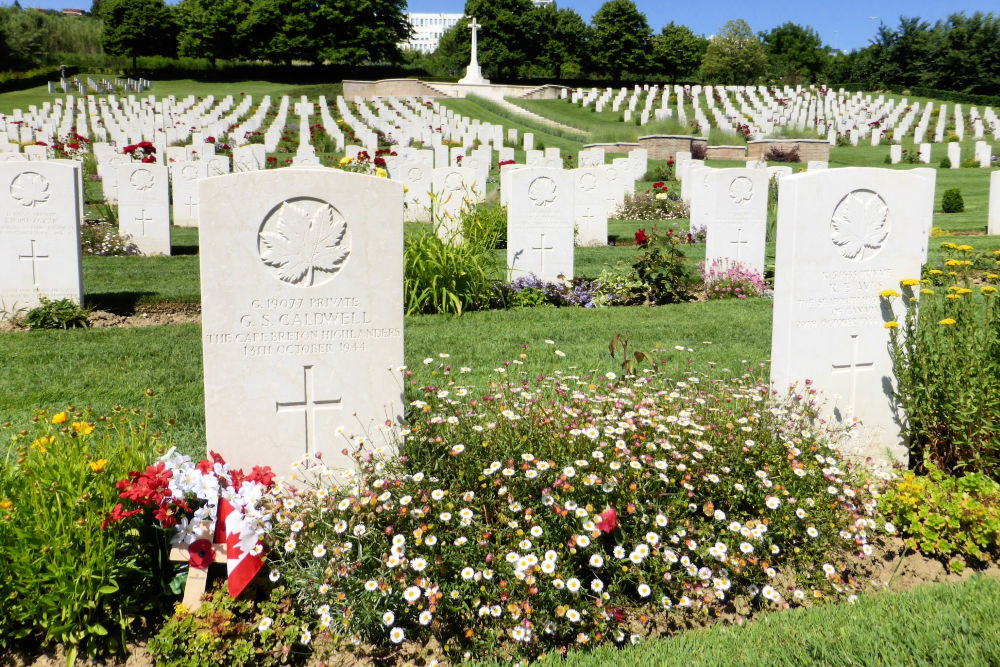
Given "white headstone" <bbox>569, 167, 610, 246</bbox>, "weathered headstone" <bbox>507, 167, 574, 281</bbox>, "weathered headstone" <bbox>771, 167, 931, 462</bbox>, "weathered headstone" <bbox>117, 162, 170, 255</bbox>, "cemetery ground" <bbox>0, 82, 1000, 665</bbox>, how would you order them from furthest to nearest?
"white headstone" <bbox>569, 167, 610, 246</bbox> → "weathered headstone" <bbox>117, 162, 170, 255</bbox> → "weathered headstone" <bbox>507, 167, 574, 281</bbox> → "weathered headstone" <bbox>771, 167, 931, 462</bbox> → "cemetery ground" <bbox>0, 82, 1000, 665</bbox>

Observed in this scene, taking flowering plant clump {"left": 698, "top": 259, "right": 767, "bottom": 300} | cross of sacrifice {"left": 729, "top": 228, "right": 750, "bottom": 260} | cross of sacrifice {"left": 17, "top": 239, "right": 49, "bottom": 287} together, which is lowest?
flowering plant clump {"left": 698, "top": 259, "right": 767, "bottom": 300}

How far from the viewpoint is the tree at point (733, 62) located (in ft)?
221

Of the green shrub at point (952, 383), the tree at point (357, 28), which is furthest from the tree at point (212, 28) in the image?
the green shrub at point (952, 383)

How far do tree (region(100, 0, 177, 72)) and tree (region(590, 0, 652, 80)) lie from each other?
3543cm

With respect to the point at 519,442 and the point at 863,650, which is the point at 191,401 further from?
the point at 863,650

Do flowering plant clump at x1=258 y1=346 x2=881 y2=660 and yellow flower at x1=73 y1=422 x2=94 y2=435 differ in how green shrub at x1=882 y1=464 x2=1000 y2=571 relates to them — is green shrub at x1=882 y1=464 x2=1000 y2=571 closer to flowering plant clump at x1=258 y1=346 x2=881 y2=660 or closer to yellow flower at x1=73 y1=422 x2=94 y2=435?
flowering plant clump at x1=258 y1=346 x2=881 y2=660

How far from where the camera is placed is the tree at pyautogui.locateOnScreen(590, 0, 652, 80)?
6744 centimetres

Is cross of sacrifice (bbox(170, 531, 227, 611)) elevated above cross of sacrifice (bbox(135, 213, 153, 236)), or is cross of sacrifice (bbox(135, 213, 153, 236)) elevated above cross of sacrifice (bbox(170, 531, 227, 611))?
cross of sacrifice (bbox(135, 213, 153, 236))

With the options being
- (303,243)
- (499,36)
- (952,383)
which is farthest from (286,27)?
(952,383)

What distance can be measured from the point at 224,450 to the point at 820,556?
289 centimetres

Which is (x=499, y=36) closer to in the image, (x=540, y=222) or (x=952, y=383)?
(x=540, y=222)

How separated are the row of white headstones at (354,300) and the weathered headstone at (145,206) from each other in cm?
953

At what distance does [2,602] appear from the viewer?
9.66 feet

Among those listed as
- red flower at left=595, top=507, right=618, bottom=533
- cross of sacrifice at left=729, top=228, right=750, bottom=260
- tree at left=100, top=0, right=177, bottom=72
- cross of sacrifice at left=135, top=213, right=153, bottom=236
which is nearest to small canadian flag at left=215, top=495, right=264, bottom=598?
red flower at left=595, top=507, right=618, bottom=533
